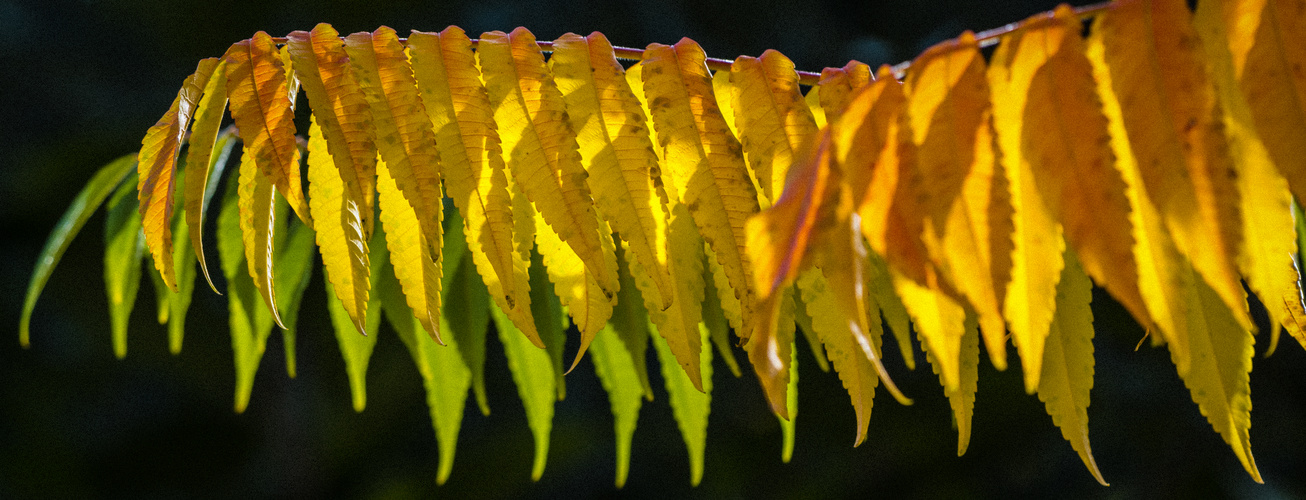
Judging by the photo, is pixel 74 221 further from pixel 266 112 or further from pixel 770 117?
pixel 770 117

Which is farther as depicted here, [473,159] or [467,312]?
[467,312]

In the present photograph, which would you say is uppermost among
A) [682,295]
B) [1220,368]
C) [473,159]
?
[473,159]

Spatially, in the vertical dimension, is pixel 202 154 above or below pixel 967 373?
above

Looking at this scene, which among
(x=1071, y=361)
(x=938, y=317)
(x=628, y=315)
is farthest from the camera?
(x=628, y=315)

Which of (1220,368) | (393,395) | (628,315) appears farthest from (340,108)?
(393,395)

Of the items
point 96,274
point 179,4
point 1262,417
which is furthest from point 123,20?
point 1262,417

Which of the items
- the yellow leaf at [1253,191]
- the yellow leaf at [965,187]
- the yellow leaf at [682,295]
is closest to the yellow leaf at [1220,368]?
the yellow leaf at [1253,191]

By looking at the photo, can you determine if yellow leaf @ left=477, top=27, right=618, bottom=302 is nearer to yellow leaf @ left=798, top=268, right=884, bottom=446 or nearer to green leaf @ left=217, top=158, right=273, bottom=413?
yellow leaf @ left=798, top=268, right=884, bottom=446
